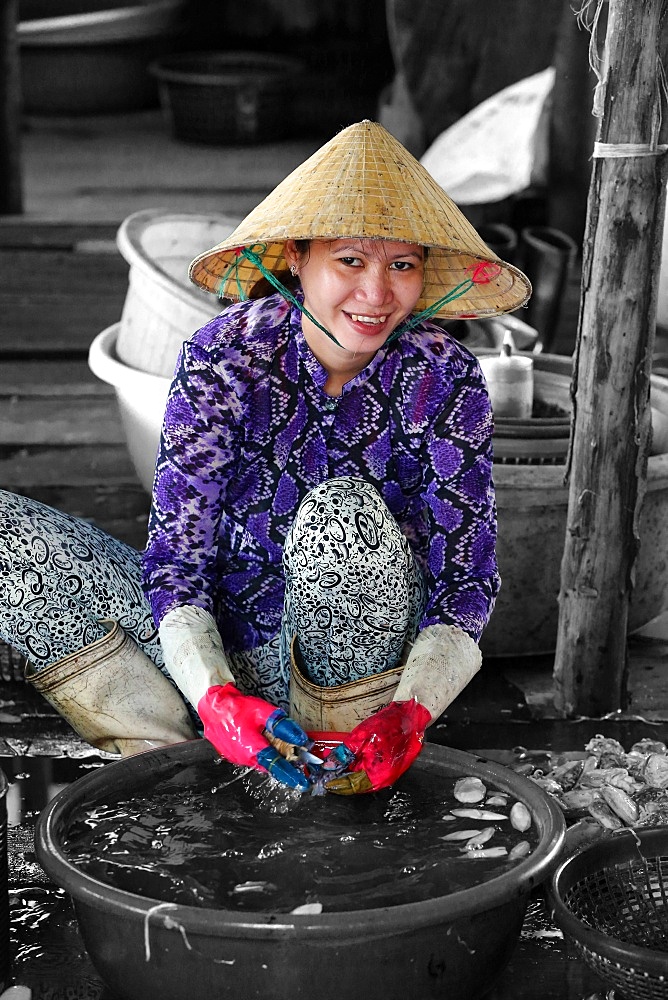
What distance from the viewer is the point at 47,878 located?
2.23m

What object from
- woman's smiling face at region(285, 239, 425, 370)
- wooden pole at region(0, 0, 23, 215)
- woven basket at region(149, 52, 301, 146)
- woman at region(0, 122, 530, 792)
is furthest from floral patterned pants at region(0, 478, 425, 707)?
woven basket at region(149, 52, 301, 146)

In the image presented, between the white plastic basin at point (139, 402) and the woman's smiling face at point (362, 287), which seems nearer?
the woman's smiling face at point (362, 287)

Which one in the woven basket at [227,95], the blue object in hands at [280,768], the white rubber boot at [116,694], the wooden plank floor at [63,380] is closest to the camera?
the blue object in hands at [280,768]

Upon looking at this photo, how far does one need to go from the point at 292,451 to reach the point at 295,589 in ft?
0.80

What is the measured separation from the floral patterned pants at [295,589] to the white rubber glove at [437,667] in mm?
121

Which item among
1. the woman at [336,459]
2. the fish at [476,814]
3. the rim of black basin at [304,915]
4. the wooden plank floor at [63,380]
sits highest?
the woman at [336,459]

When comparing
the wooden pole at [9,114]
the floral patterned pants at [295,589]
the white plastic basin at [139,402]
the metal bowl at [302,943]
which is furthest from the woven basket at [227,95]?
the metal bowl at [302,943]

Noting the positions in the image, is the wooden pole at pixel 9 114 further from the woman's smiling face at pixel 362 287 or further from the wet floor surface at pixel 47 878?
the woman's smiling face at pixel 362 287

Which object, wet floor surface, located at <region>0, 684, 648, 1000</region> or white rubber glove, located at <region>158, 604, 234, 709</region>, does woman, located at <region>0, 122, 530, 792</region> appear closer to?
white rubber glove, located at <region>158, 604, 234, 709</region>

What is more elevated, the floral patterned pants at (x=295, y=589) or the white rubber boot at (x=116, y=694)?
the floral patterned pants at (x=295, y=589)

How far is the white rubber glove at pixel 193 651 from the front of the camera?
6.55 feet

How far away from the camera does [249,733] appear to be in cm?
188

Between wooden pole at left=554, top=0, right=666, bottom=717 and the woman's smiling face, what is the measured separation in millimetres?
720

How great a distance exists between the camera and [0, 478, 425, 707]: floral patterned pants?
7.04 feet
